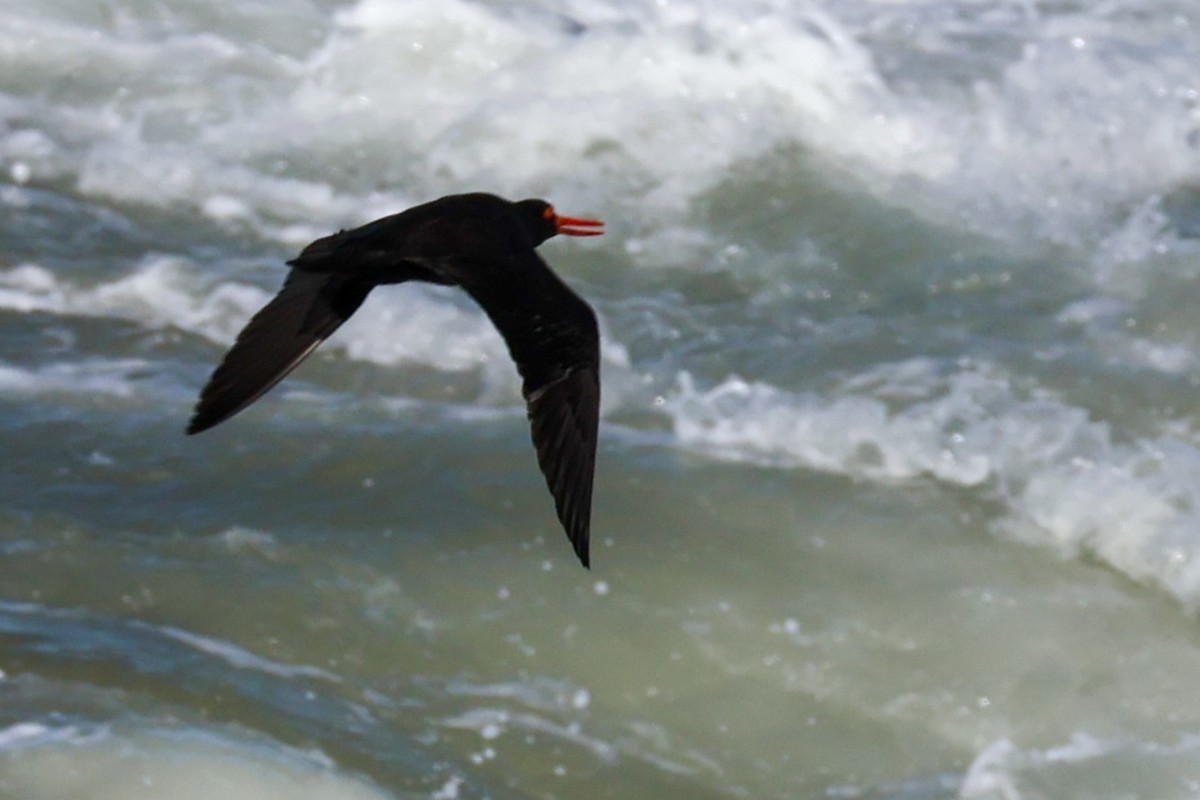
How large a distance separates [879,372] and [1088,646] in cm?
132

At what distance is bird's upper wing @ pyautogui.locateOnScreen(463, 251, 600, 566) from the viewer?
346 centimetres

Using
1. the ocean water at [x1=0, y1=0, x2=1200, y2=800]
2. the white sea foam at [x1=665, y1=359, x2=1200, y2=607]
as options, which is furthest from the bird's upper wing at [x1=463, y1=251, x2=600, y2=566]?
the white sea foam at [x1=665, y1=359, x2=1200, y2=607]

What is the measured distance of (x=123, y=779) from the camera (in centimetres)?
346

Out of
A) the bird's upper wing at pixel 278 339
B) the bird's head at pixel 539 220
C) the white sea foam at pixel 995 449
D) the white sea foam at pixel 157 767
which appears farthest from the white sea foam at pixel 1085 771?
the bird's upper wing at pixel 278 339

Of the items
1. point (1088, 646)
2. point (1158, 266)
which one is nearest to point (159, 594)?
point (1088, 646)

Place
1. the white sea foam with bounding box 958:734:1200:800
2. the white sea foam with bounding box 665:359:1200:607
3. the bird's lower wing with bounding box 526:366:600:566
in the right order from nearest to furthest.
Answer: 1. the bird's lower wing with bounding box 526:366:600:566
2. the white sea foam with bounding box 958:734:1200:800
3. the white sea foam with bounding box 665:359:1200:607

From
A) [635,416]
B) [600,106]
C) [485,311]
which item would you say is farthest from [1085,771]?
[600,106]

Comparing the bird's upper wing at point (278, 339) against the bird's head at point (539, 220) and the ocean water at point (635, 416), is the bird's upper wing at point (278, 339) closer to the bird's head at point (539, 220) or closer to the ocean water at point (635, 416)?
the bird's head at point (539, 220)

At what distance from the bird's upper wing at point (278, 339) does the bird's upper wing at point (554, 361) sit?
12.2 inches

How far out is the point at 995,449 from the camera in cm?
501

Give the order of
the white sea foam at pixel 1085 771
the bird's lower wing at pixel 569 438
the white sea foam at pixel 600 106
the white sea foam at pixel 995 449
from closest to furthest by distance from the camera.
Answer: the bird's lower wing at pixel 569 438 → the white sea foam at pixel 1085 771 → the white sea foam at pixel 995 449 → the white sea foam at pixel 600 106

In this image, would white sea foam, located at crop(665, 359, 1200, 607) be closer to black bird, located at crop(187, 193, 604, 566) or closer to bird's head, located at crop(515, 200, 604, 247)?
bird's head, located at crop(515, 200, 604, 247)

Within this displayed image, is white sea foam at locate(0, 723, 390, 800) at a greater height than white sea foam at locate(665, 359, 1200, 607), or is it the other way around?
white sea foam at locate(665, 359, 1200, 607)

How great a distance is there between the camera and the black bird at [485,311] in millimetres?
3447
